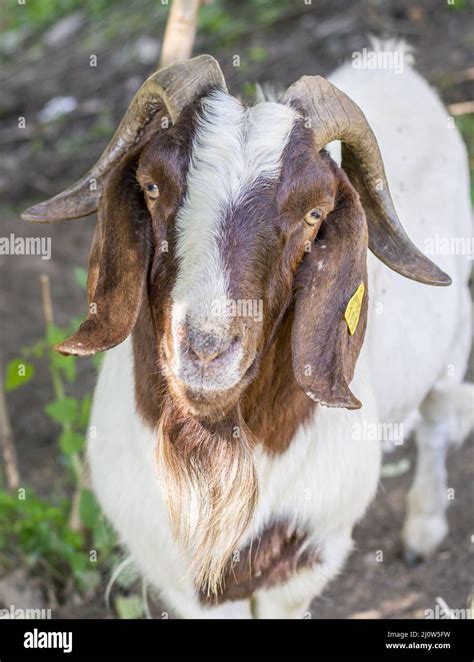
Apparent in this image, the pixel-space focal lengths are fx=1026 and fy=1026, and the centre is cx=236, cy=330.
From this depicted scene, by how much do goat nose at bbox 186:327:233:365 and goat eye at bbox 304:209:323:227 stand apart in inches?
21.0

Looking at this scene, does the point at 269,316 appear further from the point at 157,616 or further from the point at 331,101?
the point at 157,616

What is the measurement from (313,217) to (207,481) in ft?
3.23

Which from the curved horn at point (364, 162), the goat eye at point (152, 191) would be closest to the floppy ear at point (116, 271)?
the goat eye at point (152, 191)

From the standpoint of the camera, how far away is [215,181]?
3.27 metres

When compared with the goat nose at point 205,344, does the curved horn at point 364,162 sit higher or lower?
higher

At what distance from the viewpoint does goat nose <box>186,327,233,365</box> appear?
3027mm

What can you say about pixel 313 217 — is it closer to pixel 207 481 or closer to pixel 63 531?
pixel 207 481

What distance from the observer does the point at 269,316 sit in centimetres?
336

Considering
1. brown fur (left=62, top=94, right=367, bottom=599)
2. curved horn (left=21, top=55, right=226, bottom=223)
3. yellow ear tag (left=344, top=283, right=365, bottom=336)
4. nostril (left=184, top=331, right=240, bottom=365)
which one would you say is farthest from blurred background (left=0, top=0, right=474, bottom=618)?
nostril (left=184, top=331, right=240, bottom=365)

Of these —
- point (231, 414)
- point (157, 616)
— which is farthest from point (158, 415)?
point (157, 616)

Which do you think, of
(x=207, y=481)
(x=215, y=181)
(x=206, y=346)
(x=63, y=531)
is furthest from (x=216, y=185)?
(x=63, y=531)

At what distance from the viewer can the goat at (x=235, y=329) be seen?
127 inches

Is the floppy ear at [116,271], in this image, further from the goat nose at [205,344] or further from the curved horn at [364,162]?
the curved horn at [364,162]

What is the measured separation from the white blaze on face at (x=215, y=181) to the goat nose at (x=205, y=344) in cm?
2
